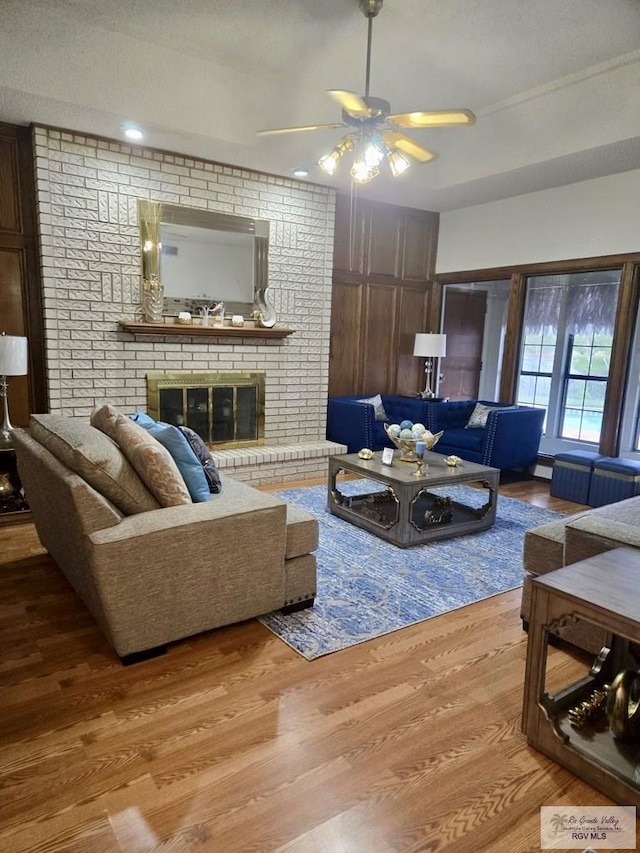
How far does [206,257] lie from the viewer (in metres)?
4.79

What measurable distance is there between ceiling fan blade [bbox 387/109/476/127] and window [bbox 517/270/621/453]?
125 inches

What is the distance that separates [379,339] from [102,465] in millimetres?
4500

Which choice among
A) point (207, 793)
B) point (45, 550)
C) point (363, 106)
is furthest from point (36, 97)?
point (207, 793)

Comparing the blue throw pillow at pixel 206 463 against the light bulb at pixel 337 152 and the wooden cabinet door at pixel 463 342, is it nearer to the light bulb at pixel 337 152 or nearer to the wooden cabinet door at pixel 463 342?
the light bulb at pixel 337 152

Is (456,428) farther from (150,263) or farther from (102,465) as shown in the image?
(102,465)

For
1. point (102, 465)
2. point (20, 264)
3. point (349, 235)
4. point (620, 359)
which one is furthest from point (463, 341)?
point (102, 465)

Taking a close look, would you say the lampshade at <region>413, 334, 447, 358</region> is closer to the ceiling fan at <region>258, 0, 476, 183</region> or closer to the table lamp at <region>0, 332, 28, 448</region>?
the ceiling fan at <region>258, 0, 476, 183</region>

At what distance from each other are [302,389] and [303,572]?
3.19 metres

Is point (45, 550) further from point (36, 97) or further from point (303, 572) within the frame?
point (36, 97)

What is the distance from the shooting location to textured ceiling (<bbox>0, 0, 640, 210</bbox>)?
3.18 metres

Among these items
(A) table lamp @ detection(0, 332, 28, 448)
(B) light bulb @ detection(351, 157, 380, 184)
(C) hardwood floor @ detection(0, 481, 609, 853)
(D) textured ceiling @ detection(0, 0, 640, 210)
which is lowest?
(C) hardwood floor @ detection(0, 481, 609, 853)

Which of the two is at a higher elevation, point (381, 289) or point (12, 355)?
point (381, 289)

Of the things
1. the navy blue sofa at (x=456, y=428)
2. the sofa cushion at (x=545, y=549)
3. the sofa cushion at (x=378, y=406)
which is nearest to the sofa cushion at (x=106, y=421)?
the sofa cushion at (x=545, y=549)

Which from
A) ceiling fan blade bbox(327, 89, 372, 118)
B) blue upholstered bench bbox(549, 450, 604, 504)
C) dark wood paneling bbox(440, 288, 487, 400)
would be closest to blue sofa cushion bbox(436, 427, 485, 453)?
blue upholstered bench bbox(549, 450, 604, 504)
